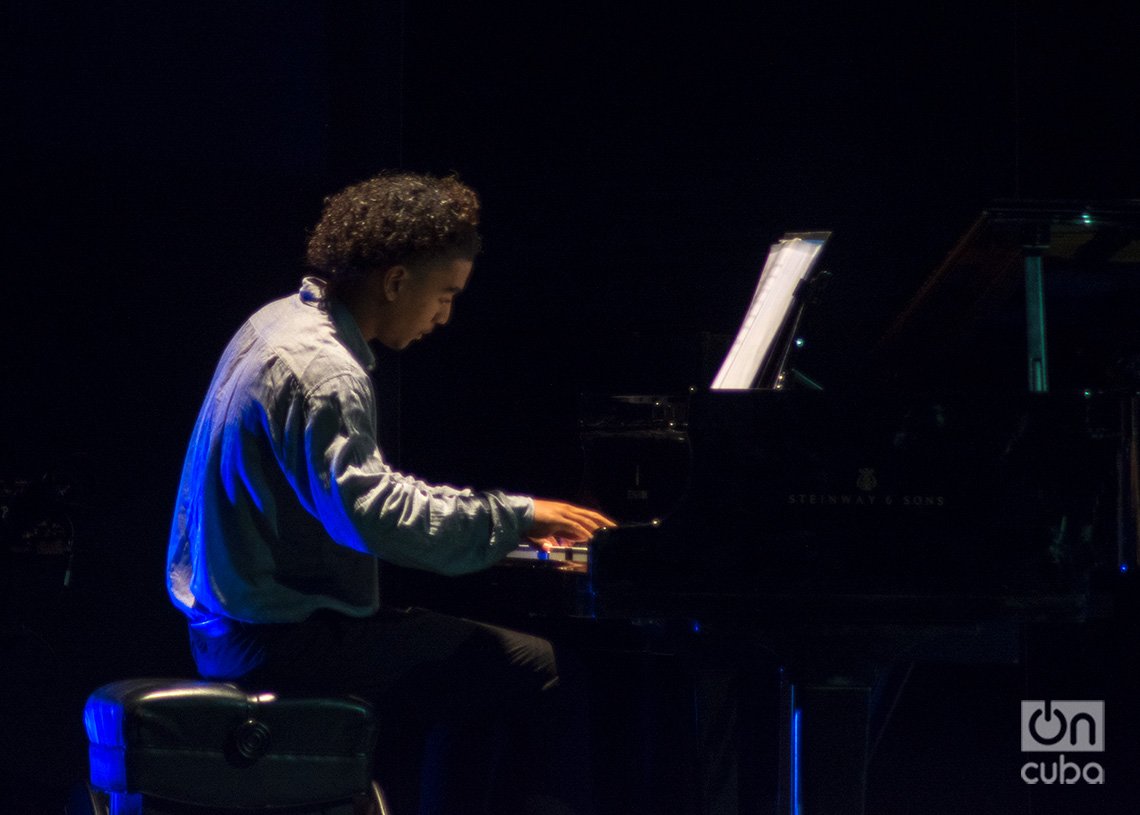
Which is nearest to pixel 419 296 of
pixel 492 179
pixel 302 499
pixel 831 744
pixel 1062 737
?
pixel 302 499

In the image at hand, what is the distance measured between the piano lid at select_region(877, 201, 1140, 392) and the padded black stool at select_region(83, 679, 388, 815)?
154 cm

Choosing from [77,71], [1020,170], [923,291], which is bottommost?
[923,291]

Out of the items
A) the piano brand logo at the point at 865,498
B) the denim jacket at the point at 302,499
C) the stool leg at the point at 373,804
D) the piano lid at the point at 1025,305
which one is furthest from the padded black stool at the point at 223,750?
the piano lid at the point at 1025,305

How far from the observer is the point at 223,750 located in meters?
2.17

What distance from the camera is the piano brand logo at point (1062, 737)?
3.58 m

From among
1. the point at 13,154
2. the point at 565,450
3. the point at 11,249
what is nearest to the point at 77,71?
the point at 13,154

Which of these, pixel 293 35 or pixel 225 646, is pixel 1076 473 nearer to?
pixel 225 646

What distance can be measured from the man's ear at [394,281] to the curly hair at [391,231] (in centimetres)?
1

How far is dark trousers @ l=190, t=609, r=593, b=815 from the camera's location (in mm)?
2354

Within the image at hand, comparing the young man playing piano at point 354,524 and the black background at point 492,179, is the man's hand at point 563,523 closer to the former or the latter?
the young man playing piano at point 354,524

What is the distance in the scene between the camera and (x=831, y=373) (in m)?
3.70

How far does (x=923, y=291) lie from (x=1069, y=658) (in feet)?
4.13

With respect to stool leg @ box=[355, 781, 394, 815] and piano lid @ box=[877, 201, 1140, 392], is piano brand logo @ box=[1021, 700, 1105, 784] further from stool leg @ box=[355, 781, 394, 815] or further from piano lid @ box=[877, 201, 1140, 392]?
stool leg @ box=[355, 781, 394, 815]

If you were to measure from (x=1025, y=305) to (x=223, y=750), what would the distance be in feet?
6.50
